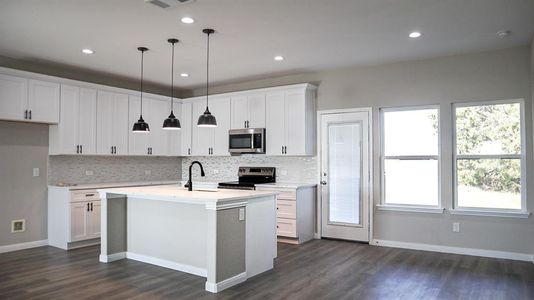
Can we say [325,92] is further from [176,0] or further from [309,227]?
[176,0]

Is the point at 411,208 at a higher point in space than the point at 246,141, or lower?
lower

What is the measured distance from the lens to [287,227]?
5844mm

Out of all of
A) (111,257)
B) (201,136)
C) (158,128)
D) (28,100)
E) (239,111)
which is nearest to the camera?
(111,257)

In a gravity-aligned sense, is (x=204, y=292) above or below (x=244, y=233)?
below

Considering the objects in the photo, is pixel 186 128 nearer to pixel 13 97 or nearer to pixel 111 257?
pixel 13 97

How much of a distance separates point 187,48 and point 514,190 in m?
4.54

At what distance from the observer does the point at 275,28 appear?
4.23m

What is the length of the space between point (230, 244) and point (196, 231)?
22.1 inches

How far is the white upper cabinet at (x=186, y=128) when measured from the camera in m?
7.53

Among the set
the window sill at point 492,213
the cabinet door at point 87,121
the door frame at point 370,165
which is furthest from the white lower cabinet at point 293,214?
the cabinet door at point 87,121

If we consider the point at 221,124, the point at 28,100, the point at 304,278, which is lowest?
the point at 304,278

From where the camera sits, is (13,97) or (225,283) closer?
(225,283)

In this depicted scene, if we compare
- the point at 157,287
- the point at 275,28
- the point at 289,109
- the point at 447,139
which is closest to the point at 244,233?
the point at 157,287

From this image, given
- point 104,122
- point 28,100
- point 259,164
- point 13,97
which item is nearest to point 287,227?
point 259,164
